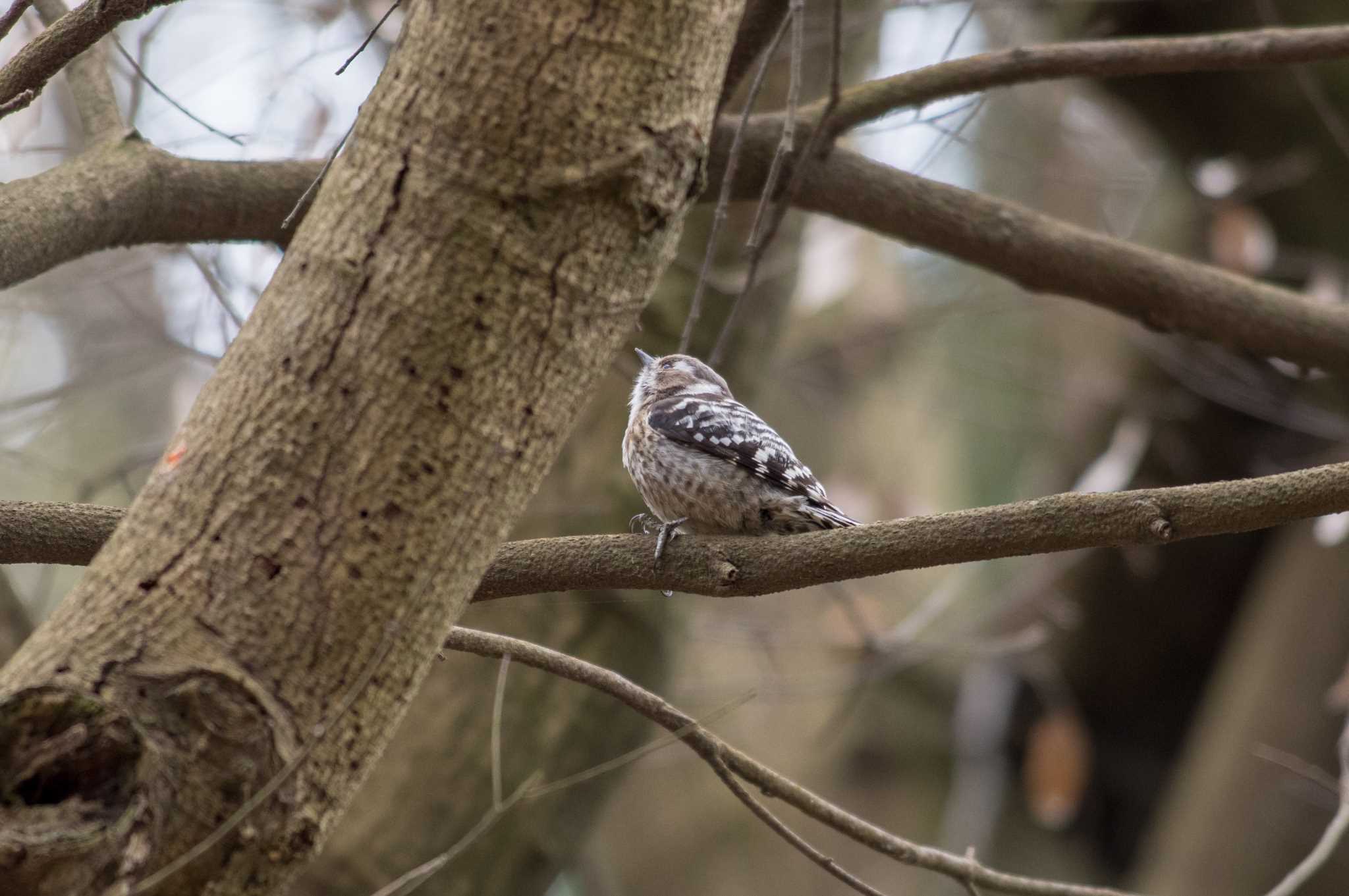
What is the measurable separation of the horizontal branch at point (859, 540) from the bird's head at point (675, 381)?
179 centimetres

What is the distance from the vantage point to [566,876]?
726cm

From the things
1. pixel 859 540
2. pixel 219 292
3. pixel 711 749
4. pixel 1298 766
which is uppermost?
pixel 219 292

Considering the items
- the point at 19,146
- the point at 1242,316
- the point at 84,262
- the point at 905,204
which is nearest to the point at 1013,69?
the point at 905,204

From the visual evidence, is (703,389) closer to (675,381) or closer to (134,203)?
(675,381)

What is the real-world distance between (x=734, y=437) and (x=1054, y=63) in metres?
1.49

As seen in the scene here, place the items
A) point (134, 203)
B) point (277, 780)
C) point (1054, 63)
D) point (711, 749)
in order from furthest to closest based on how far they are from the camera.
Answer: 1. point (1054, 63)
2. point (134, 203)
3. point (711, 749)
4. point (277, 780)

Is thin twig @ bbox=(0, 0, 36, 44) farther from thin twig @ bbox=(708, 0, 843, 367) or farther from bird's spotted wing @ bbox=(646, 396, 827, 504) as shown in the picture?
bird's spotted wing @ bbox=(646, 396, 827, 504)

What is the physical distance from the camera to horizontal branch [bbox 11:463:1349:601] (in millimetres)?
2070

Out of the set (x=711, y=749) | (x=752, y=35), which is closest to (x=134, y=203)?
(x=752, y=35)

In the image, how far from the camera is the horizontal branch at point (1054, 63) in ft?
11.8

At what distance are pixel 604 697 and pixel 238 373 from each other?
347cm

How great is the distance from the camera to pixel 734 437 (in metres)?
3.83

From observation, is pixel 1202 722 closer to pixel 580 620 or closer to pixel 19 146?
pixel 580 620

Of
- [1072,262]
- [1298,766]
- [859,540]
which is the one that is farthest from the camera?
[1298,766]
